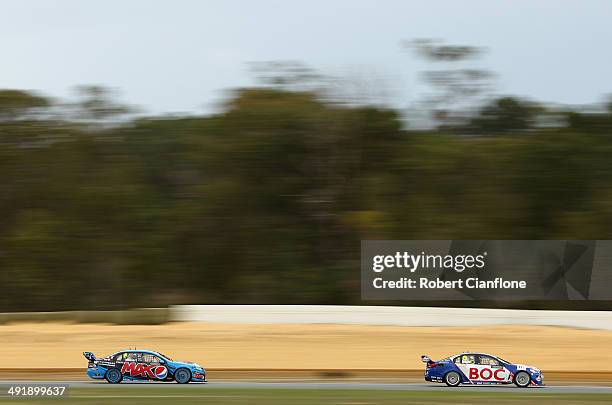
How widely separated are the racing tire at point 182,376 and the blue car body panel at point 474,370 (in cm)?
401

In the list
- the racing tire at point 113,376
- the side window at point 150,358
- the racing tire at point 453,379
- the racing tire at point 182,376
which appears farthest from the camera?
the racing tire at point 453,379

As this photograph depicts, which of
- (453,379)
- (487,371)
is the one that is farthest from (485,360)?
(453,379)

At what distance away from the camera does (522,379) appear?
617 inches

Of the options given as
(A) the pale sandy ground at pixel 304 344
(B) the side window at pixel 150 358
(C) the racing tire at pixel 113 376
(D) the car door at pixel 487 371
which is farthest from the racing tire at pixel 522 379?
(C) the racing tire at pixel 113 376

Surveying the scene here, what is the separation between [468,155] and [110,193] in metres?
13.6

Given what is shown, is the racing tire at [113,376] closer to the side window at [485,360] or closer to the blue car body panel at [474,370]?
the blue car body panel at [474,370]

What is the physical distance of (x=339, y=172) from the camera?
34.4 m

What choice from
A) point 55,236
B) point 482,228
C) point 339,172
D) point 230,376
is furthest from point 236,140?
point 230,376

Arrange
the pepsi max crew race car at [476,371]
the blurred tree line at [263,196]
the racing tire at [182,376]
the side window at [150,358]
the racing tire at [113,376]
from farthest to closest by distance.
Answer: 1. the blurred tree line at [263,196]
2. the pepsi max crew race car at [476,371]
3. the racing tire at [182,376]
4. the racing tire at [113,376]
5. the side window at [150,358]

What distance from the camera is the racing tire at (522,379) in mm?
15594

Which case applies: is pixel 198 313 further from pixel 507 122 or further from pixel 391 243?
pixel 507 122

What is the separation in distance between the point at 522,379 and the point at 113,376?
6910 mm

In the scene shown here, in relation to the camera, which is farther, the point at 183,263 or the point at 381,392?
the point at 183,263

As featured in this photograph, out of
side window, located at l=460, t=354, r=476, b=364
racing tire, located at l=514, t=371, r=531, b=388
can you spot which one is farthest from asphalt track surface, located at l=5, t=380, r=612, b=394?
side window, located at l=460, t=354, r=476, b=364
